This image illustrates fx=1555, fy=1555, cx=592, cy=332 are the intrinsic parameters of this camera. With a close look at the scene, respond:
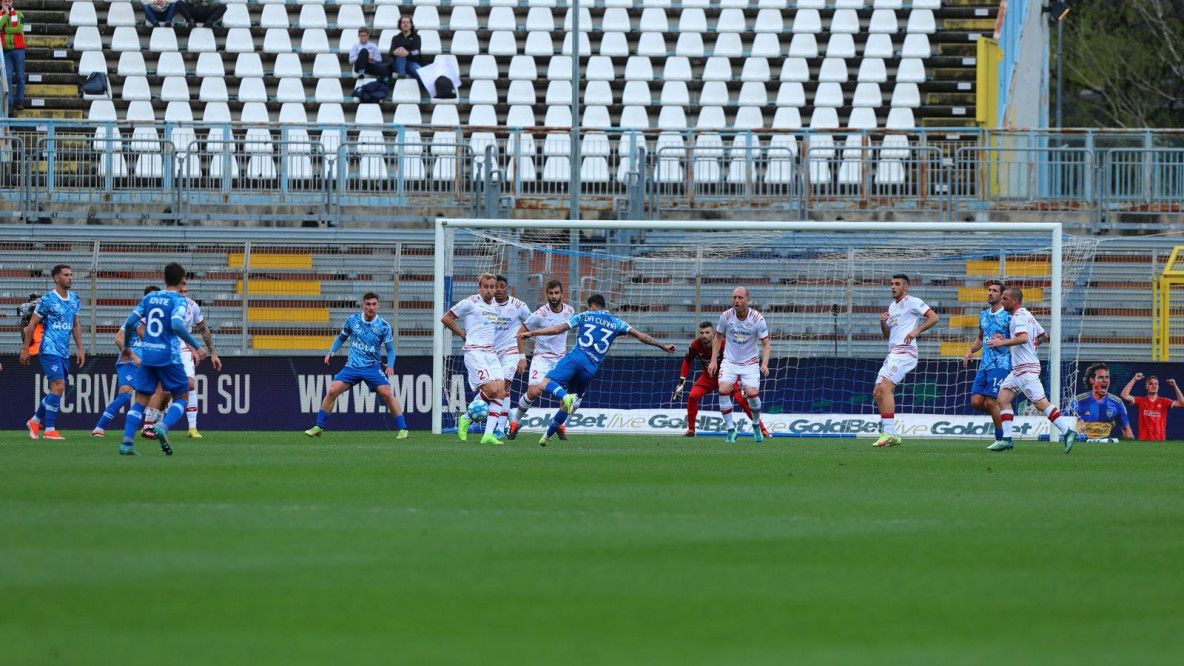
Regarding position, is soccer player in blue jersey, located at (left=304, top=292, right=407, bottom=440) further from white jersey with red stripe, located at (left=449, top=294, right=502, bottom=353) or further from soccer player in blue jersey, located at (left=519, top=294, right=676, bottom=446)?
soccer player in blue jersey, located at (left=519, top=294, right=676, bottom=446)

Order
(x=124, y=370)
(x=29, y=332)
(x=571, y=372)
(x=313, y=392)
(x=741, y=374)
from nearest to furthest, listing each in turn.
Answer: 1. (x=571, y=372)
2. (x=29, y=332)
3. (x=124, y=370)
4. (x=741, y=374)
5. (x=313, y=392)

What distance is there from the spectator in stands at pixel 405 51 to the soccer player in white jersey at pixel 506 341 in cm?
893

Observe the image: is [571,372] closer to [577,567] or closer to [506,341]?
[506,341]

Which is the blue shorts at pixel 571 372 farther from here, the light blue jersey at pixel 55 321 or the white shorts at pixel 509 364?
the light blue jersey at pixel 55 321

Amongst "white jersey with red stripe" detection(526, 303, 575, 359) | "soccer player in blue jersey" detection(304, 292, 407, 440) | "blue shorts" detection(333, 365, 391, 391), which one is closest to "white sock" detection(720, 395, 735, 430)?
Result: "white jersey with red stripe" detection(526, 303, 575, 359)

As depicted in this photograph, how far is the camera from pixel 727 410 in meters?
20.1

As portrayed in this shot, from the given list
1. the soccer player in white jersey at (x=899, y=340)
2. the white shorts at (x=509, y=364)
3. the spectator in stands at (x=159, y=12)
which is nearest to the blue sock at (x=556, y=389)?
the white shorts at (x=509, y=364)

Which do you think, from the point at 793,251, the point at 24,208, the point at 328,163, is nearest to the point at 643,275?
the point at 793,251

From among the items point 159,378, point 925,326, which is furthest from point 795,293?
point 159,378

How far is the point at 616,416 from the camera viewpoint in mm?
21406

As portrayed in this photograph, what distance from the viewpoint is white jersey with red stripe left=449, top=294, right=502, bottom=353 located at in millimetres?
18031

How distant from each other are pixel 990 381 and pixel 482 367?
593 cm

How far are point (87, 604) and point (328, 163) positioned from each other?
18521 millimetres

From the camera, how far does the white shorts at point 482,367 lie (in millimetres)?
17969
